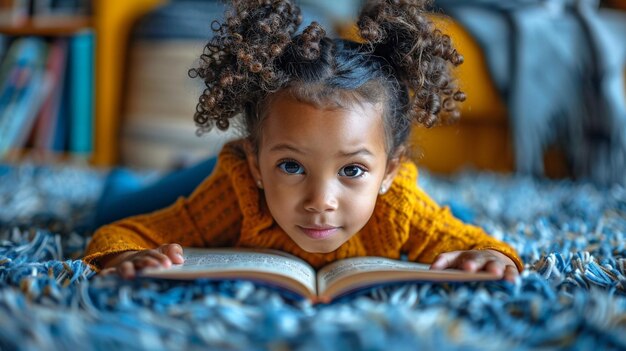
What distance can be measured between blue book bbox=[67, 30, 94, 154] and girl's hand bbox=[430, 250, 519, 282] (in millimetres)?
1511

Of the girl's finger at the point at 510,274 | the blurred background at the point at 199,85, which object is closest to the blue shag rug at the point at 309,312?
the girl's finger at the point at 510,274

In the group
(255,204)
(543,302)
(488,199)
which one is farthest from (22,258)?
(488,199)

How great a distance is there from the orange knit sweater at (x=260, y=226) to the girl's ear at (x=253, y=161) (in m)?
0.02

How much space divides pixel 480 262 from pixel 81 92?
1572 millimetres

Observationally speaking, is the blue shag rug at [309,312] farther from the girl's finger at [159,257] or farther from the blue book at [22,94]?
the blue book at [22,94]

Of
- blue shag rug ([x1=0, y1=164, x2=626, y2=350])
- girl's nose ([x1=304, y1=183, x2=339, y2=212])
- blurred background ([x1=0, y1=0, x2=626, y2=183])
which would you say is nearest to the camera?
blue shag rug ([x1=0, y1=164, x2=626, y2=350])

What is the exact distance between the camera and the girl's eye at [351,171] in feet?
2.39

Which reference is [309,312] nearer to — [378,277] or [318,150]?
[378,277]

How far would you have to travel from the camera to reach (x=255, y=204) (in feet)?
2.68

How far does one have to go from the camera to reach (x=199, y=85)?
1.71m

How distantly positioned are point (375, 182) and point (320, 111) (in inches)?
4.4

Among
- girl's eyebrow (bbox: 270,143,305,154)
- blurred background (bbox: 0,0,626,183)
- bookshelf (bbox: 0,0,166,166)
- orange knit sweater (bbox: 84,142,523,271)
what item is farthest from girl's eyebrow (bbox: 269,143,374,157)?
bookshelf (bbox: 0,0,166,166)

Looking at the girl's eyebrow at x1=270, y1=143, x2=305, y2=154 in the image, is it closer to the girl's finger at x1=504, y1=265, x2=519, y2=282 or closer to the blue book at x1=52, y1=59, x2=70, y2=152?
the girl's finger at x1=504, y1=265, x2=519, y2=282

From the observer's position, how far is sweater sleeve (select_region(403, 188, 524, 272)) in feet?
2.68
